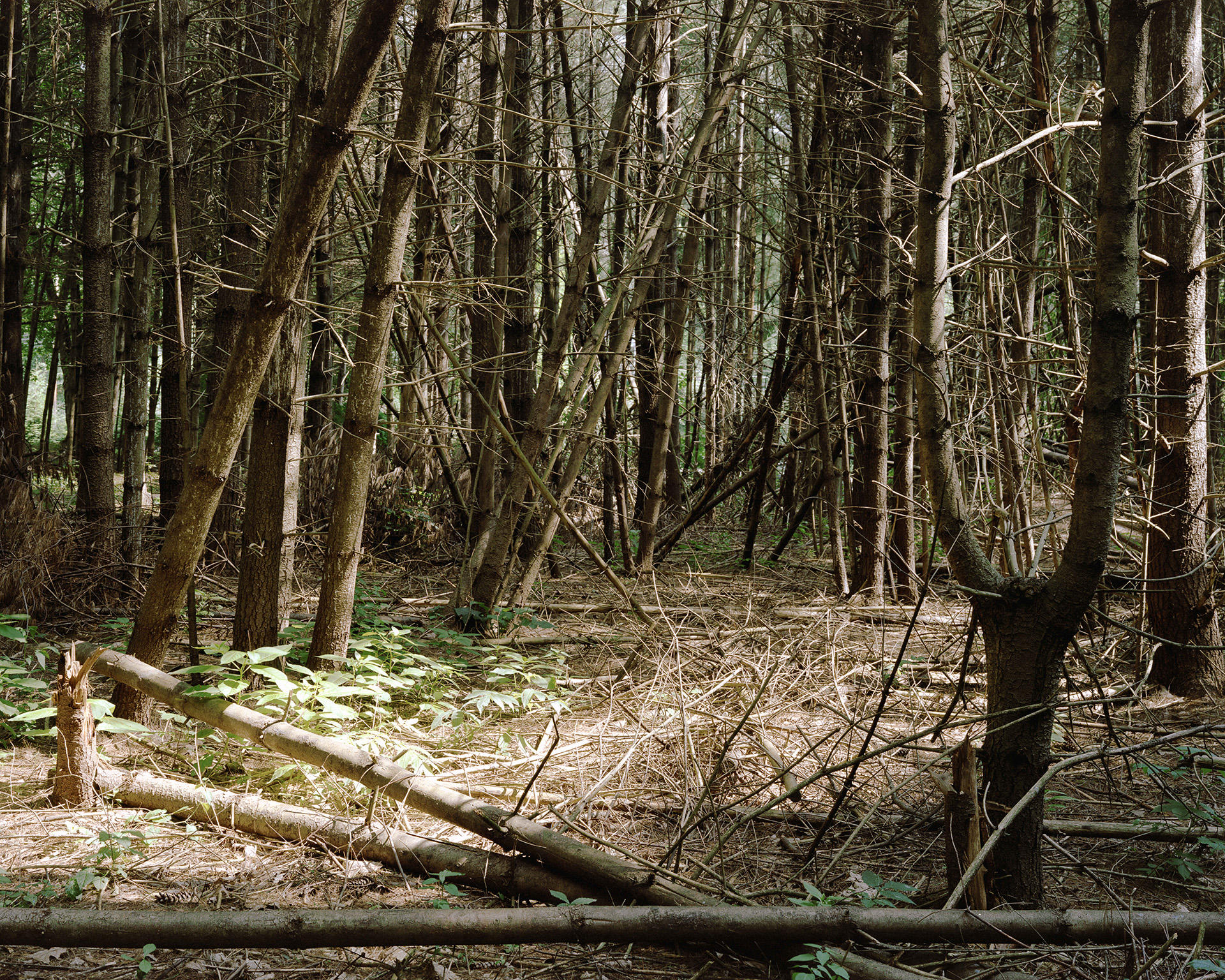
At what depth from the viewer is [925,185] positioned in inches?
102

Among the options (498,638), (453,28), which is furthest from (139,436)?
(453,28)

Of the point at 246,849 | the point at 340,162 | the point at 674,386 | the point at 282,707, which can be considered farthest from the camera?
the point at 674,386

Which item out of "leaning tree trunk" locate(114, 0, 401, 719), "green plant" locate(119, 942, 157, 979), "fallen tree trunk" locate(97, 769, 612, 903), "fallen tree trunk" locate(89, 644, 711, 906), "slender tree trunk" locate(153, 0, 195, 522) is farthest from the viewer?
"slender tree trunk" locate(153, 0, 195, 522)

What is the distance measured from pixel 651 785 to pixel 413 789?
0.96 meters

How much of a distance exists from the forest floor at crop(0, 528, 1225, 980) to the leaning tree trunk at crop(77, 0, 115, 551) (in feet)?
3.59

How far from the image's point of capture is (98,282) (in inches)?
240

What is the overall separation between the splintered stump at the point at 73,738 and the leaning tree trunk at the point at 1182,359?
4701mm

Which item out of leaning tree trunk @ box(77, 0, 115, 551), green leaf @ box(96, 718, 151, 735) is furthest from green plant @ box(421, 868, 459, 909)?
leaning tree trunk @ box(77, 0, 115, 551)

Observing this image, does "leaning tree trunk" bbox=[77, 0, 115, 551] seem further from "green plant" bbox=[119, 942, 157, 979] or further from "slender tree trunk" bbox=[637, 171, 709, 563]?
"green plant" bbox=[119, 942, 157, 979]

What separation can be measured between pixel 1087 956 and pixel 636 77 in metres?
5.00

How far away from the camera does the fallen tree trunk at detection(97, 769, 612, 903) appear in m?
2.49

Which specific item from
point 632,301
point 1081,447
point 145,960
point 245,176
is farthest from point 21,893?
point 632,301

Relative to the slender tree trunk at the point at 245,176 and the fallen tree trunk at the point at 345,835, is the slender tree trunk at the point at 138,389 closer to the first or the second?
the slender tree trunk at the point at 245,176

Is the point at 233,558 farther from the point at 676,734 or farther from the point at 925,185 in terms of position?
the point at 925,185
